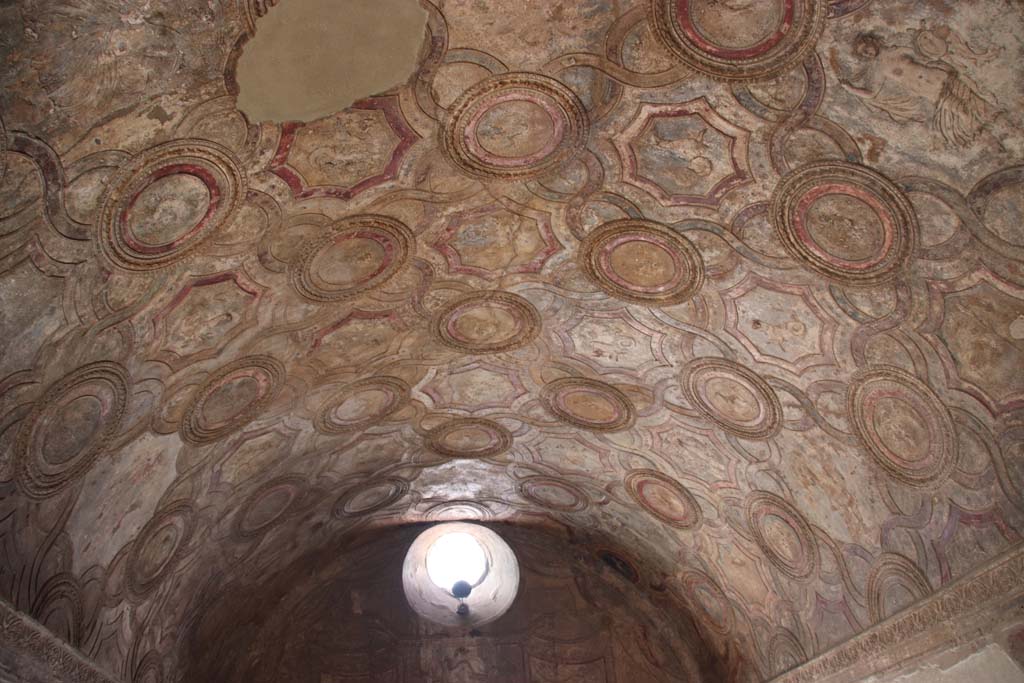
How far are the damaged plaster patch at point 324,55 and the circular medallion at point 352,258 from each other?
1472mm

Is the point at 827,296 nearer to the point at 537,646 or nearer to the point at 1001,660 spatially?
the point at 1001,660

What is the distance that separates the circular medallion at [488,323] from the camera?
8953 mm

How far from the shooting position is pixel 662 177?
7.08 m

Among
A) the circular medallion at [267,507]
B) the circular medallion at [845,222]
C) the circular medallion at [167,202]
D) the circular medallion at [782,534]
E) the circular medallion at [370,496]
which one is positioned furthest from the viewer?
the circular medallion at [370,496]

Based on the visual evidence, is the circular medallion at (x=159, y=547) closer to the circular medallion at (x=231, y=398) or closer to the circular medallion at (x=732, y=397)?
the circular medallion at (x=231, y=398)

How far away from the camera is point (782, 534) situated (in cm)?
1034

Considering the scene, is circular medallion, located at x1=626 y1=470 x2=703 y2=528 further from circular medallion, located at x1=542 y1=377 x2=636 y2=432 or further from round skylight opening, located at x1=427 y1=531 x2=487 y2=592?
round skylight opening, located at x1=427 y1=531 x2=487 y2=592

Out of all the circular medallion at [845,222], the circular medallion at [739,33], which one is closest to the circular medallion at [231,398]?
the circular medallion at [739,33]

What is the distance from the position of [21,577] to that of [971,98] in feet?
26.8

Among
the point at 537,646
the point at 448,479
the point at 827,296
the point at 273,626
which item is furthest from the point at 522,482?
the point at 827,296

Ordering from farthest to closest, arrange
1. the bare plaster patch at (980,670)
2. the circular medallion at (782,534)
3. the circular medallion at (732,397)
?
the circular medallion at (782,534) < the circular medallion at (732,397) < the bare plaster patch at (980,670)

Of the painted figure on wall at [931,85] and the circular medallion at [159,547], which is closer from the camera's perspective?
the painted figure on wall at [931,85]

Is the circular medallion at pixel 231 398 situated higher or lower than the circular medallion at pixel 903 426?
higher

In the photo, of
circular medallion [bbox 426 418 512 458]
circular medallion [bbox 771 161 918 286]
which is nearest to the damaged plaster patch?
circular medallion [bbox 771 161 918 286]
